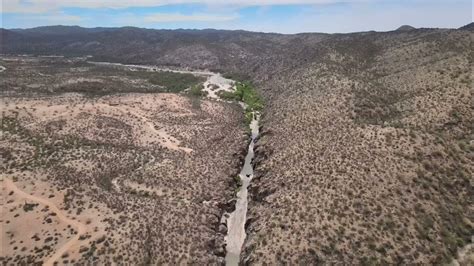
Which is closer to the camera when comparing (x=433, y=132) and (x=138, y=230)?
(x=138, y=230)

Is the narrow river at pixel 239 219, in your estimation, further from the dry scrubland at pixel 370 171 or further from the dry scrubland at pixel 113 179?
the dry scrubland at pixel 370 171

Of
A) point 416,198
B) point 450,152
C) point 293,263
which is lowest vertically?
point 293,263

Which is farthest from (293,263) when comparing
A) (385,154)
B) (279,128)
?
(279,128)

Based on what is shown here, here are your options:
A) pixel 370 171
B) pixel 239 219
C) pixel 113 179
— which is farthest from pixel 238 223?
pixel 113 179

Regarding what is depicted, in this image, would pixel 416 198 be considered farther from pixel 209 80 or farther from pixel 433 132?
pixel 209 80

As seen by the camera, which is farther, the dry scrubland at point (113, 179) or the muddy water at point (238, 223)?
the muddy water at point (238, 223)

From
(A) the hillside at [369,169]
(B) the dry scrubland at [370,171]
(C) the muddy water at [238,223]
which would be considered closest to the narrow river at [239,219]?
(C) the muddy water at [238,223]
